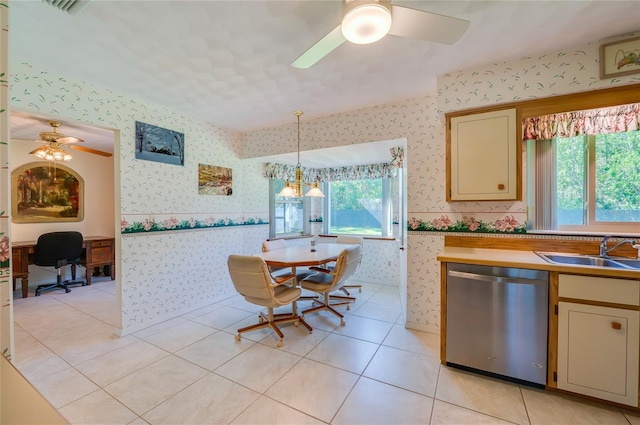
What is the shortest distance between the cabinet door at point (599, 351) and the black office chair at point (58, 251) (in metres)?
5.84

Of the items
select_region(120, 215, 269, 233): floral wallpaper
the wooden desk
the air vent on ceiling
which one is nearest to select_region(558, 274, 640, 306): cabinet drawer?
the air vent on ceiling

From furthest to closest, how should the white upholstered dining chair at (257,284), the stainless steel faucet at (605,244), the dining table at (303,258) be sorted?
the dining table at (303,258), the white upholstered dining chair at (257,284), the stainless steel faucet at (605,244)

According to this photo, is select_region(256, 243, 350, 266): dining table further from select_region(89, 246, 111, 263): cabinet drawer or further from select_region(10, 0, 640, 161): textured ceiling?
select_region(89, 246, 111, 263): cabinet drawer

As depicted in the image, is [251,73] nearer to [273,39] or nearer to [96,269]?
[273,39]

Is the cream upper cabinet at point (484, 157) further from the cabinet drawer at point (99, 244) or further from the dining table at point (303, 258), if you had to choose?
the cabinet drawer at point (99, 244)

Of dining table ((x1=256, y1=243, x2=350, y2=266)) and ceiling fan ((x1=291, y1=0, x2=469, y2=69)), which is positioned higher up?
ceiling fan ((x1=291, y1=0, x2=469, y2=69))

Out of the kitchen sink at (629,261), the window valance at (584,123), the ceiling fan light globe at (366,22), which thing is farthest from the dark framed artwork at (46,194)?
the kitchen sink at (629,261)

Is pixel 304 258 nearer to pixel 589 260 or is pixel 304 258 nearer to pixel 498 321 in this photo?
pixel 498 321

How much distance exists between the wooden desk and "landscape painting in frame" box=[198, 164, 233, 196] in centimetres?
263

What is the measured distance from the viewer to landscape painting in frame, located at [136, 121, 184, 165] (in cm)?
269

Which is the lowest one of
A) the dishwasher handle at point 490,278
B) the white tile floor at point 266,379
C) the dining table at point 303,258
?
the white tile floor at point 266,379

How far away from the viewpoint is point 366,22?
1.18m

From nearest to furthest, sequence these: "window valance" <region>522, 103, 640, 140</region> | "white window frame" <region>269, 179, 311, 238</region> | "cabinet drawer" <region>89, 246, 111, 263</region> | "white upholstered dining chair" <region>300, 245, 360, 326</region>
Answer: "window valance" <region>522, 103, 640, 140</region>
"white upholstered dining chair" <region>300, 245, 360, 326</region>
"cabinet drawer" <region>89, 246, 111, 263</region>
"white window frame" <region>269, 179, 311, 238</region>

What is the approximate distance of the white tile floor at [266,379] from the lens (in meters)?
1.54
